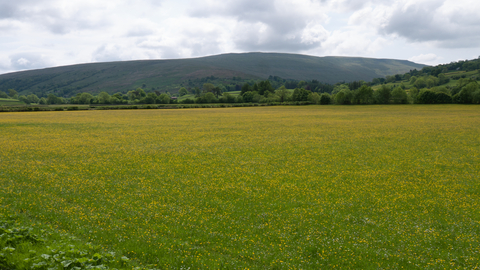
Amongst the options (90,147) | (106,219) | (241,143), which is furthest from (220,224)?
(90,147)

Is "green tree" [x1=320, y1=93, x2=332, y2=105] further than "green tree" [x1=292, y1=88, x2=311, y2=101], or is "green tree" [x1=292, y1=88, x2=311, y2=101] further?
"green tree" [x1=292, y1=88, x2=311, y2=101]

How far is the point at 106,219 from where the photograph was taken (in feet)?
38.1

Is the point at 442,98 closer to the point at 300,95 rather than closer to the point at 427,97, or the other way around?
the point at 427,97

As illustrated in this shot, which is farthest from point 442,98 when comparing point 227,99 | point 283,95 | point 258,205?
point 258,205

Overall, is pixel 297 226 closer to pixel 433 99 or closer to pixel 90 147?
pixel 90 147

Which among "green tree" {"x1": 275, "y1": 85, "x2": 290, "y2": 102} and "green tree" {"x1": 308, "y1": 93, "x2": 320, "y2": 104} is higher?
"green tree" {"x1": 275, "y1": 85, "x2": 290, "y2": 102}

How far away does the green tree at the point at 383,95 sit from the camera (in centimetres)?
13505

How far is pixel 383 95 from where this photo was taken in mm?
136125

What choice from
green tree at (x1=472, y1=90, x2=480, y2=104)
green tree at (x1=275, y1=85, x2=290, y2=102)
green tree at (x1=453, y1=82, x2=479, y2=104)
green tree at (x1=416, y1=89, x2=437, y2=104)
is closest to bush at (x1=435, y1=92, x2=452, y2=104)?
green tree at (x1=416, y1=89, x2=437, y2=104)

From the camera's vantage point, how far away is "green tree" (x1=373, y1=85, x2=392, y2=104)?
135050 mm

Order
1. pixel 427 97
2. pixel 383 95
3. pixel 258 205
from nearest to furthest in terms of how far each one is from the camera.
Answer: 1. pixel 258 205
2. pixel 427 97
3. pixel 383 95

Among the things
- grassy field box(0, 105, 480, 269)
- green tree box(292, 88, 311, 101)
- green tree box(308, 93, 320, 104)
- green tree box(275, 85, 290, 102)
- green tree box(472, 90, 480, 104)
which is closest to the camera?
grassy field box(0, 105, 480, 269)

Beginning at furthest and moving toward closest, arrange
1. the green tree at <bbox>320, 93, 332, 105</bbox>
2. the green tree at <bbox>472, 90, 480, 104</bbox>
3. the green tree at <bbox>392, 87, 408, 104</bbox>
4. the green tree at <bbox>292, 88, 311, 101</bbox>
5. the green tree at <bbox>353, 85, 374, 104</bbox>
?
the green tree at <bbox>292, 88, 311, 101</bbox> < the green tree at <bbox>320, 93, 332, 105</bbox> < the green tree at <bbox>353, 85, 374, 104</bbox> < the green tree at <bbox>392, 87, 408, 104</bbox> < the green tree at <bbox>472, 90, 480, 104</bbox>

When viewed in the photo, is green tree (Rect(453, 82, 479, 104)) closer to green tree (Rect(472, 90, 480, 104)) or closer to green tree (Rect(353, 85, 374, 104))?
green tree (Rect(472, 90, 480, 104))
